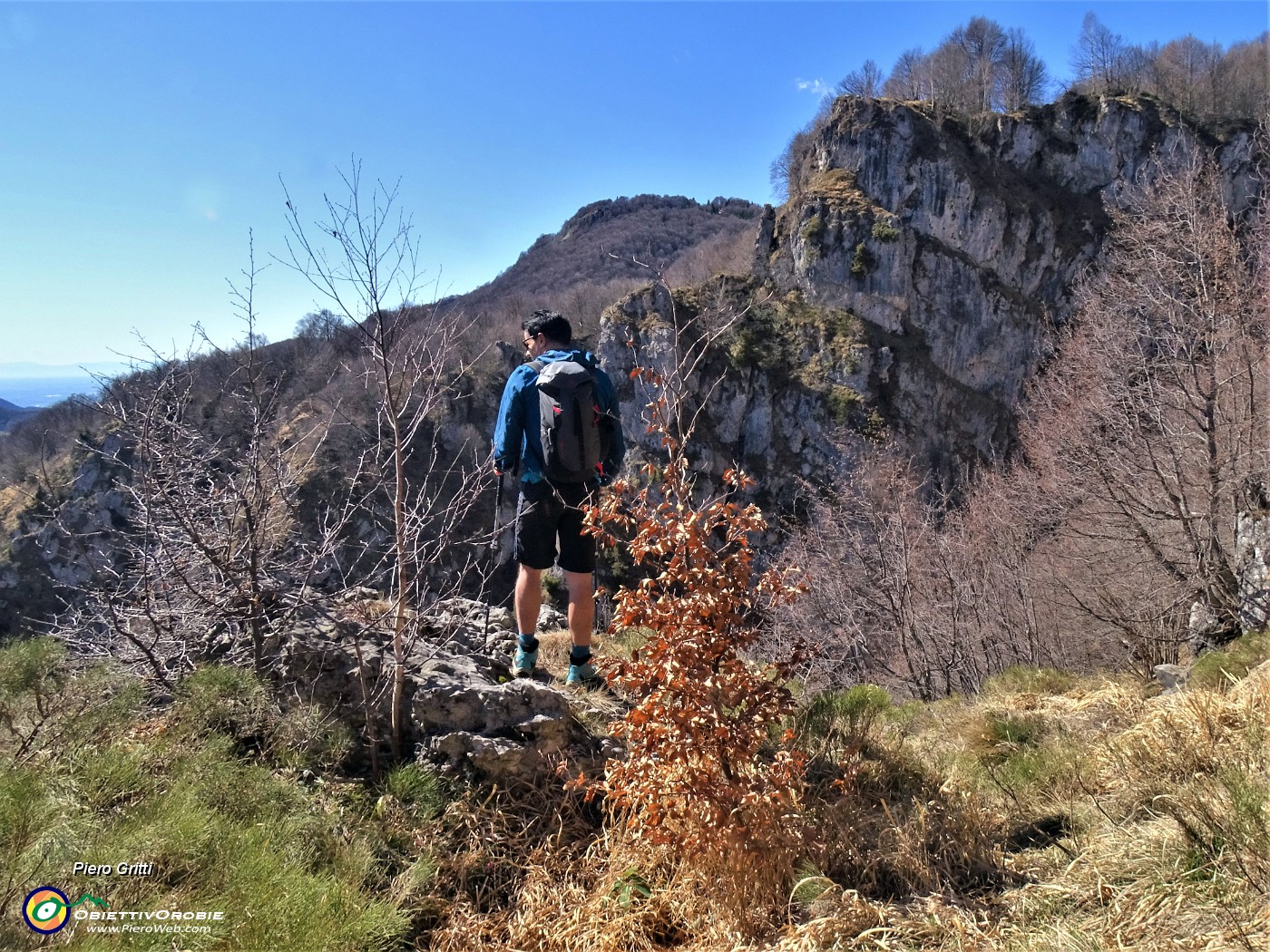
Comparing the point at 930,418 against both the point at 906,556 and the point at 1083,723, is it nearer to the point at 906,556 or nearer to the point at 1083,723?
the point at 906,556

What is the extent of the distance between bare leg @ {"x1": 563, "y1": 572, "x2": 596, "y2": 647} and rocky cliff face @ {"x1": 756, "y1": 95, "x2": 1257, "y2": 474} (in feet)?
116

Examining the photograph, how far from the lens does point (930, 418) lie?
37312 mm

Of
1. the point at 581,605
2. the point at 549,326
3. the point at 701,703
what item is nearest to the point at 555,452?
the point at 549,326

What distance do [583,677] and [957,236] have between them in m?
43.4

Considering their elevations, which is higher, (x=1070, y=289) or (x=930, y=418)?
(x=1070, y=289)

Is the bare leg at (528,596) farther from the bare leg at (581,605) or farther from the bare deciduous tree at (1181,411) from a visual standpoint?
the bare deciduous tree at (1181,411)

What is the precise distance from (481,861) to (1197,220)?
30.6 ft

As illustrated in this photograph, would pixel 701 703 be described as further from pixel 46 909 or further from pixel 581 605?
pixel 46 909

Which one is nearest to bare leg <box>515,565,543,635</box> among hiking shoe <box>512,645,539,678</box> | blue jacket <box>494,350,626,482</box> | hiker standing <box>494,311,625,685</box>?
hiker standing <box>494,311,625,685</box>

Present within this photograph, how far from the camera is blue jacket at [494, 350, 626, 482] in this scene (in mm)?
3146

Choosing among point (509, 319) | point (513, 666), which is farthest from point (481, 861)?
point (509, 319)

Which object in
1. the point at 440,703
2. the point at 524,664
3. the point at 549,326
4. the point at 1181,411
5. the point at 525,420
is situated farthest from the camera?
the point at 1181,411

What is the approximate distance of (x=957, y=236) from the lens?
38562 mm

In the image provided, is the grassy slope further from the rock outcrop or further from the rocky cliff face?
the rocky cliff face
